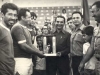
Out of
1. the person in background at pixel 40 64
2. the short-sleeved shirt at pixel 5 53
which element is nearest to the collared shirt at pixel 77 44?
the person in background at pixel 40 64

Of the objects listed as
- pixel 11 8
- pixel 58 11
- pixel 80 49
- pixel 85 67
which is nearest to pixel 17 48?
pixel 11 8

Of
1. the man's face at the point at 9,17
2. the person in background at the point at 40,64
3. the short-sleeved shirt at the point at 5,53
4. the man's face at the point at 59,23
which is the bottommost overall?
the person in background at the point at 40,64

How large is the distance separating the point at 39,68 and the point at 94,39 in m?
1.80

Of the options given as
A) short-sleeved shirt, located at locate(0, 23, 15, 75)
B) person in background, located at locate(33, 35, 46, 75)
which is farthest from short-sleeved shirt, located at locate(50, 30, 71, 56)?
short-sleeved shirt, located at locate(0, 23, 15, 75)

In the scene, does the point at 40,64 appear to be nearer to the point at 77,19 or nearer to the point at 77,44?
the point at 77,44

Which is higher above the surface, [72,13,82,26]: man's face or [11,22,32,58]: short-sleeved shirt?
[72,13,82,26]: man's face

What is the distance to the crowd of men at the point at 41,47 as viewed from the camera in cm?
Answer: 292

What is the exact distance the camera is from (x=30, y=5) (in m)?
11.7

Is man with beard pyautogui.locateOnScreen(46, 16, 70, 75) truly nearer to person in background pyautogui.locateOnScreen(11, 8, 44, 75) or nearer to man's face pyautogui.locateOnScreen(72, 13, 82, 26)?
man's face pyautogui.locateOnScreen(72, 13, 82, 26)

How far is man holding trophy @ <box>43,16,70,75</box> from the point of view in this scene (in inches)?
182

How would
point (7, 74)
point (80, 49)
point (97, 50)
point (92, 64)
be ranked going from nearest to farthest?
1. point (7, 74)
2. point (97, 50)
3. point (92, 64)
4. point (80, 49)

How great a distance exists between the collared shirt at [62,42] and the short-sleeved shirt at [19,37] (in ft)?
3.56

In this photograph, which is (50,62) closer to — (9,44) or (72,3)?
(9,44)

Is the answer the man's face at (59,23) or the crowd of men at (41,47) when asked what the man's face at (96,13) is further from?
the man's face at (59,23)
